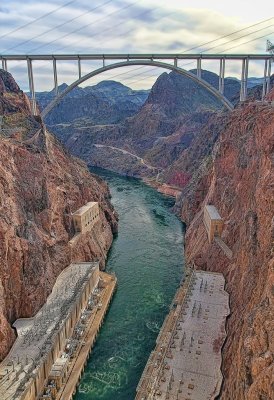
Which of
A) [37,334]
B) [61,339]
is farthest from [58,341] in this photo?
[37,334]

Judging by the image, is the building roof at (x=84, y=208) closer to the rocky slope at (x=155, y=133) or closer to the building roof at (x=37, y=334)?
the building roof at (x=37, y=334)

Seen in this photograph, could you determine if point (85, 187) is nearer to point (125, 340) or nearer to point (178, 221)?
point (178, 221)

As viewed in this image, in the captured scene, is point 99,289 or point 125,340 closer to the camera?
point 125,340

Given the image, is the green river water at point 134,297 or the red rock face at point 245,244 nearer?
the red rock face at point 245,244

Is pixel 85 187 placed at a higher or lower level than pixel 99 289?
higher

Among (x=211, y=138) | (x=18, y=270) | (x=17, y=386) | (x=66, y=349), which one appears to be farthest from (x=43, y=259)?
(x=211, y=138)

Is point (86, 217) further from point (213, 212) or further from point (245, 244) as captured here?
point (245, 244)

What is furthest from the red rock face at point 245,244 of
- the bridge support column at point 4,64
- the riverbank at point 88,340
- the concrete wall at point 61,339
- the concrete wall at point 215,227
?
the bridge support column at point 4,64
